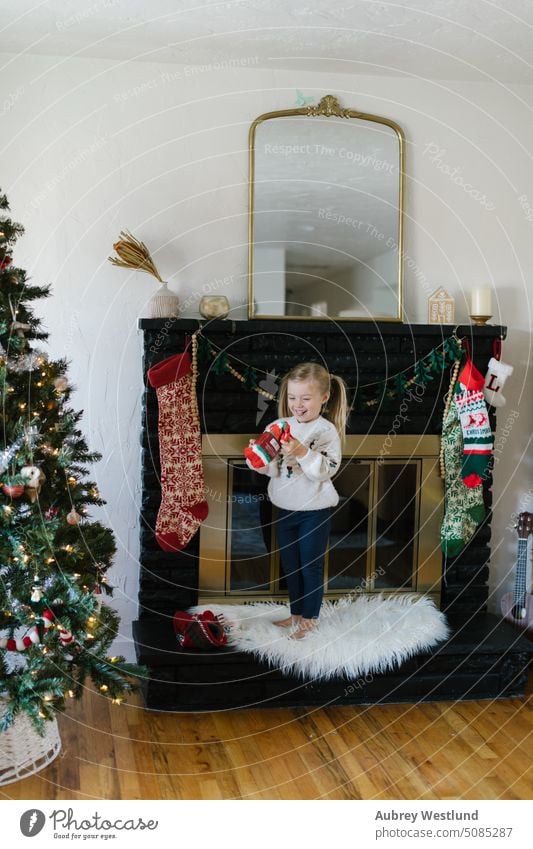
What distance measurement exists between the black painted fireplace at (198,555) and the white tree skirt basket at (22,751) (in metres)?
0.44

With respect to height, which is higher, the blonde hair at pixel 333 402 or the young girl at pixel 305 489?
the blonde hair at pixel 333 402

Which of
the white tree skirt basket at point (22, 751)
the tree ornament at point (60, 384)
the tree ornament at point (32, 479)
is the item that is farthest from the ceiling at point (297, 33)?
the white tree skirt basket at point (22, 751)

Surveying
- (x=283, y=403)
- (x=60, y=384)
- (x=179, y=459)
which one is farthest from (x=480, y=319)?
(x=60, y=384)

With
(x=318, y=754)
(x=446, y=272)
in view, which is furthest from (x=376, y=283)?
(x=318, y=754)

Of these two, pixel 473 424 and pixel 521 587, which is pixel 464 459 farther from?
pixel 521 587

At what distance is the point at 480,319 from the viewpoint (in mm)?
3293

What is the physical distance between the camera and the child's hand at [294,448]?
9.66ft

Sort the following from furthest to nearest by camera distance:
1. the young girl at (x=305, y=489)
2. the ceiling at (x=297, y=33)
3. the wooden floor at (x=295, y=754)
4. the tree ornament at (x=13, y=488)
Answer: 1. the young girl at (x=305, y=489)
2. the ceiling at (x=297, y=33)
3. the wooden floor at (x=295, y=754)
4. the tree ornament at (x=13, y=488)

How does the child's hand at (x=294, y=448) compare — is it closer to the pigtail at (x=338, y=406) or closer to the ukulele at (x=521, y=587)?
the pigtail at (x=338, y=406)

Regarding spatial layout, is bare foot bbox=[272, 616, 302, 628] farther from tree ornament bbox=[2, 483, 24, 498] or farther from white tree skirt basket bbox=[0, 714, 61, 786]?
tree ornament bbox=[2, 483, 24, 498]

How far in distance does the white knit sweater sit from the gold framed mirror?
0.45 meters

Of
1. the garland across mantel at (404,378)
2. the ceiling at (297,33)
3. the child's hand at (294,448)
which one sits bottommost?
the child's hand at (294,448)

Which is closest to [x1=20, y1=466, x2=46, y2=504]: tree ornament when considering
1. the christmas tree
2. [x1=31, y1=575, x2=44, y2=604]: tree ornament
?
the christmas tree
